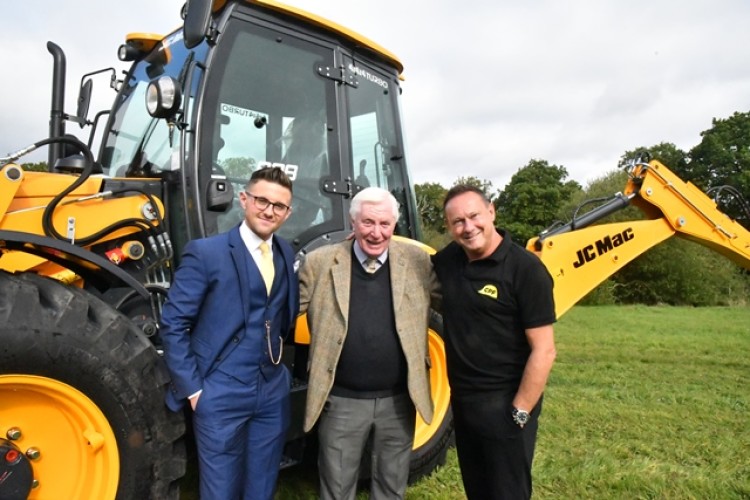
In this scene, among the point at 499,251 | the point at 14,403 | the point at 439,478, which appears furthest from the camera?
the point at 439,478

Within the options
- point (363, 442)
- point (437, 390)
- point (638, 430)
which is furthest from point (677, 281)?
point (363, 442)

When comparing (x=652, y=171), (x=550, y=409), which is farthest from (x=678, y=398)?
(x=652, y=171)

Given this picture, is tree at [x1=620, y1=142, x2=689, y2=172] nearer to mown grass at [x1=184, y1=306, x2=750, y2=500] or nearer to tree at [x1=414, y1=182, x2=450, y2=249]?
tree at [x1=414, y1=182, x2=450, y2=249]

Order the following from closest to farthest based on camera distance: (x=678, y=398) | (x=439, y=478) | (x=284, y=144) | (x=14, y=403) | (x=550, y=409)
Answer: (x=14, y=403) < (x=284, y=144) < (x=439, y=478) < (x=550, y=409) < (x=678, y=398)

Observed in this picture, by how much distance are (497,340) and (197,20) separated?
6.03 ft

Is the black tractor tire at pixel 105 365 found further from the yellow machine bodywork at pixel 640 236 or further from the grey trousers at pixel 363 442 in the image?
the yellow machine bodywork at pixel 640 236

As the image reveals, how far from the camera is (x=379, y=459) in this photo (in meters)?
2.49

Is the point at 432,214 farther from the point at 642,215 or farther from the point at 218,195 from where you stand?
the point at 218,195

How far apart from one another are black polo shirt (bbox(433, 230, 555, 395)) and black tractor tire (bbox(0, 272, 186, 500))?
121 cm

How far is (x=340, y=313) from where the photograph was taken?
237 centimetres

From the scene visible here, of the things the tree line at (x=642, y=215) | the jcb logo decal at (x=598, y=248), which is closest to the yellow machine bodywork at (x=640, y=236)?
the jcb logo decal at (x=598, y=248)

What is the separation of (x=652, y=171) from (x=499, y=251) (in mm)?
2910

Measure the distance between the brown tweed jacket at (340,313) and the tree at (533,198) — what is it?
34748mm

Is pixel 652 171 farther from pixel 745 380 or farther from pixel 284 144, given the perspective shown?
pixel 745 380
